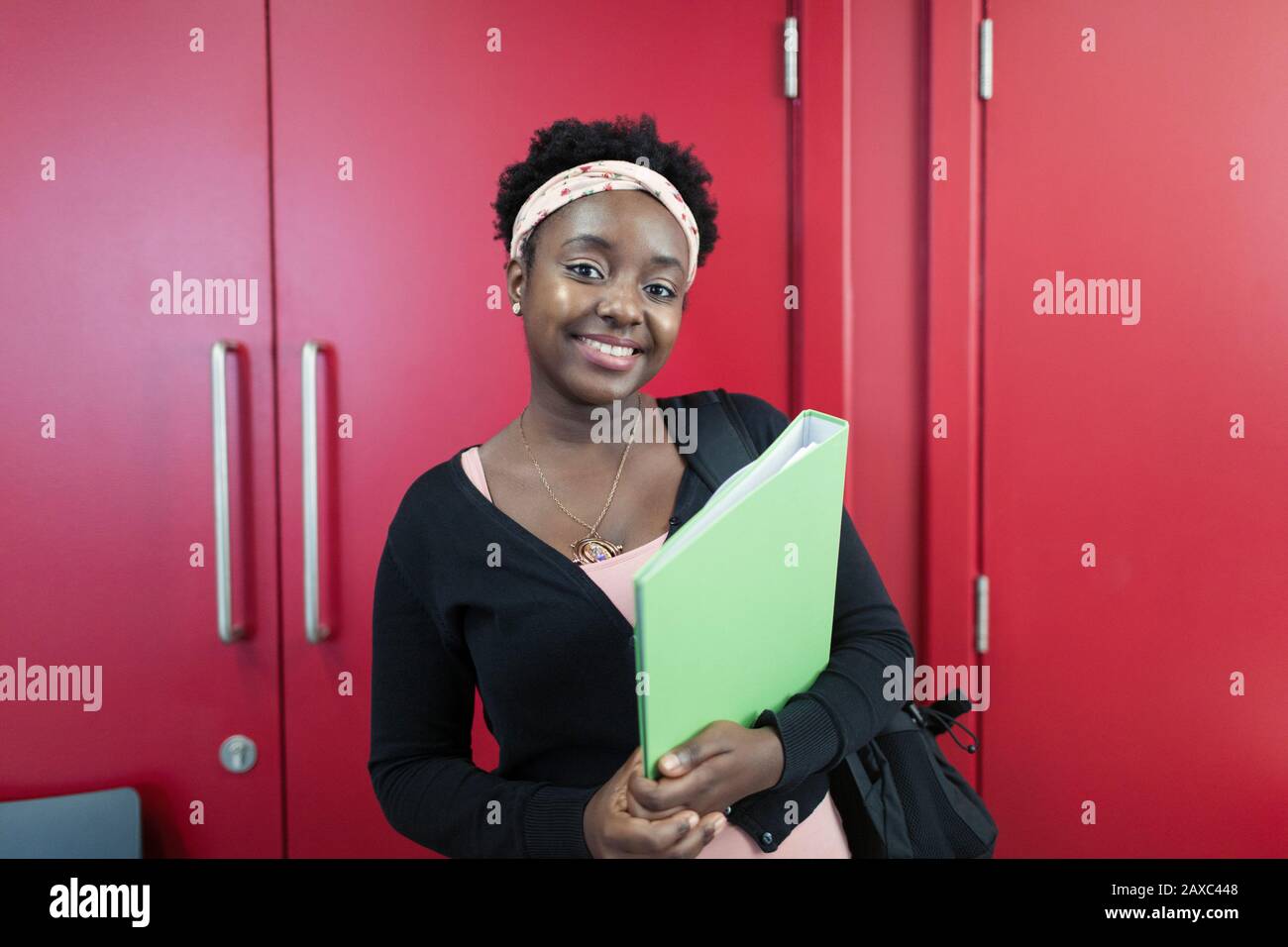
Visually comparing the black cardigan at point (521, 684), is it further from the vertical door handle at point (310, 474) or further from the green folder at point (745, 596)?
the vertical door handle at point (310, 474)

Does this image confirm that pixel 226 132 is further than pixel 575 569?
Yes

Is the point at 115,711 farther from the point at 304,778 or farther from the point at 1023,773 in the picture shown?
the point at 1023,773

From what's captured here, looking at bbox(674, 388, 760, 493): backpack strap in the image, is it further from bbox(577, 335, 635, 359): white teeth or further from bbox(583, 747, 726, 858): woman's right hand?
bbox(583, 747, 726, 858): woman's right hand

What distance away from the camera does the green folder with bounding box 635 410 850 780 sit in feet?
1.98

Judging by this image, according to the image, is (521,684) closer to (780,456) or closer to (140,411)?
(780,456)

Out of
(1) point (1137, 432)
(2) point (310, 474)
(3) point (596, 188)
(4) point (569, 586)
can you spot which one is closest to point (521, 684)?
(4) point (569, 586)

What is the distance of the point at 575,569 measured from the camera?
0.82 m

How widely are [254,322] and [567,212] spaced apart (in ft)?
2.32

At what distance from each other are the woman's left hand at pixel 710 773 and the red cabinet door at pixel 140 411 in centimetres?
91

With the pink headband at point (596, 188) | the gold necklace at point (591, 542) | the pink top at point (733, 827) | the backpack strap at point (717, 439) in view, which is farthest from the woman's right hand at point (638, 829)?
the pink headband at point (596, 188)

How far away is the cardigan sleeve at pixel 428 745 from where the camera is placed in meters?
0.80

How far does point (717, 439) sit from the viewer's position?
93 cm

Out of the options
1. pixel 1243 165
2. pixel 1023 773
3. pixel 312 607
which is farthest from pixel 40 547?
pixel 1243 165

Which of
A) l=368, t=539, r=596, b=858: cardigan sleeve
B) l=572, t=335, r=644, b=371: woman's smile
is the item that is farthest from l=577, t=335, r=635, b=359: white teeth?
l=368, t=539, r=596, b=858: cardigan sleeve
